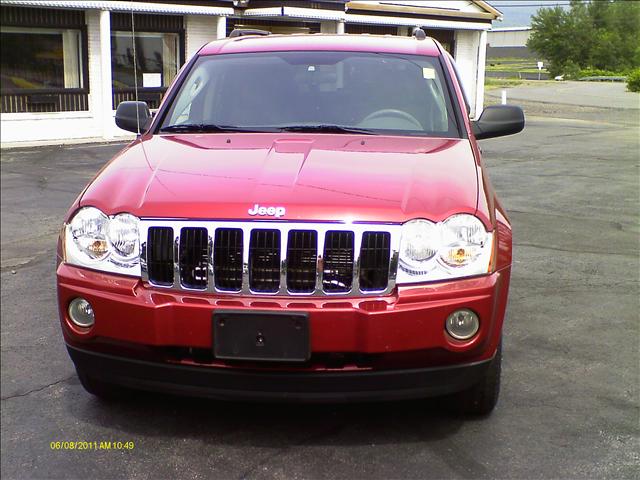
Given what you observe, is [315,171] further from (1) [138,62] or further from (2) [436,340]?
(1) [138,62]

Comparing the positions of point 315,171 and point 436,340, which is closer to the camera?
point 436,340

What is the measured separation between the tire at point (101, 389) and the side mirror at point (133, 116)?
1789mm

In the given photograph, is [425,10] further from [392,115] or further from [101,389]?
[101,389]

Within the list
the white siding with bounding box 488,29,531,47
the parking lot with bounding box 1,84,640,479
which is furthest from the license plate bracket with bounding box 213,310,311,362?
the white siding with bounding box 488,29,531,47

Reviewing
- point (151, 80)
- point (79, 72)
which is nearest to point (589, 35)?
point (151, 80)

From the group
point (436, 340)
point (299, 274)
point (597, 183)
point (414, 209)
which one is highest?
point (414, 209)

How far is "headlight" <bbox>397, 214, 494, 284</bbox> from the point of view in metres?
3.30

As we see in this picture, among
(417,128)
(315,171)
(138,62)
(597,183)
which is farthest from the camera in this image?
(138,62)

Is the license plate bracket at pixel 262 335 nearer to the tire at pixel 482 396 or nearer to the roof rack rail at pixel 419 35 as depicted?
the tire at pixel 482 396

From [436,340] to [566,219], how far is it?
6340 millimetres

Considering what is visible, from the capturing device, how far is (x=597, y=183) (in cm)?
1223

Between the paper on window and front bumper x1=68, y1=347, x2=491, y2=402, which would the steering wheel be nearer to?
front bumper x1=68, y1=347, x2=491, y2=402

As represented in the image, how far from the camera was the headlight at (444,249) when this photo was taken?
10.8 ft

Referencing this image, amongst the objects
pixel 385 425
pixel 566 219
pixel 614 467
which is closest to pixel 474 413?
pixel 385 425
